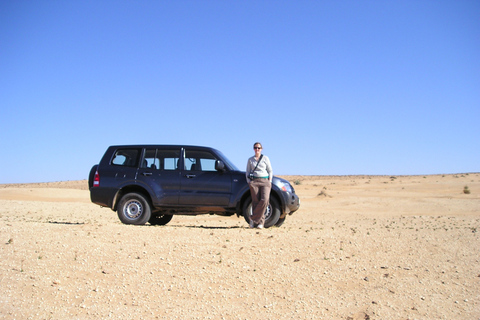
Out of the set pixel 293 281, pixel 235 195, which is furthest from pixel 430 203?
pixel 293 281

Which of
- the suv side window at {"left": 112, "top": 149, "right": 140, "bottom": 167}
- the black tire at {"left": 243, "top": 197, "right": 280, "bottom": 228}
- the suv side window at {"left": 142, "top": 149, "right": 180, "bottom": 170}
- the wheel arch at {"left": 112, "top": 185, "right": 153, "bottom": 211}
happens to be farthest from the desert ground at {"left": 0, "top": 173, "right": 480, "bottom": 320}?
the suv side window at {"left": 112, "top": 149, "right": 140, "bottom": 167}

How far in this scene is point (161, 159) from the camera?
1030 centimetres

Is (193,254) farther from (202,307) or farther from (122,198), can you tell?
(122,198)

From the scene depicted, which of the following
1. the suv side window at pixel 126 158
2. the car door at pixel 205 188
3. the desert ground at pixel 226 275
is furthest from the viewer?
the suv side window at pixel 126 158

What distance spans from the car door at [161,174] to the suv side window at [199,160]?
0.85 ft

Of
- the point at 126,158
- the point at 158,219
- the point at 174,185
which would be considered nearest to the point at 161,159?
the point at 174,185

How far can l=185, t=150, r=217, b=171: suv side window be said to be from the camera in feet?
33.3

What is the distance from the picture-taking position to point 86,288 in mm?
6082

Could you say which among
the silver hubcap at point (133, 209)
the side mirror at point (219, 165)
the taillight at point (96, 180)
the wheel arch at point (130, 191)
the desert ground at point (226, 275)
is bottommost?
the desert ground at point (226, 275)

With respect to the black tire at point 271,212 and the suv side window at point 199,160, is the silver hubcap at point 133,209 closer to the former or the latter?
the suv side window at point 199,160

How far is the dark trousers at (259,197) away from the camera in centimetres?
937

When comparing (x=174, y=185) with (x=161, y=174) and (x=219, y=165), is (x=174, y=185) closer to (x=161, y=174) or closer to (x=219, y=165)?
(x=161, y=174)

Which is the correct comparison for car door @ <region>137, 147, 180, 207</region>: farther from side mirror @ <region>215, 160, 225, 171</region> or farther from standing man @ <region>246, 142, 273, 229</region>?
standing man @ <region>246, 142, 273, 229</region>

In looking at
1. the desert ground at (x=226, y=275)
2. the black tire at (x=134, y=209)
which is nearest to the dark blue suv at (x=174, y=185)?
the black tire at (x=134, y=209)
